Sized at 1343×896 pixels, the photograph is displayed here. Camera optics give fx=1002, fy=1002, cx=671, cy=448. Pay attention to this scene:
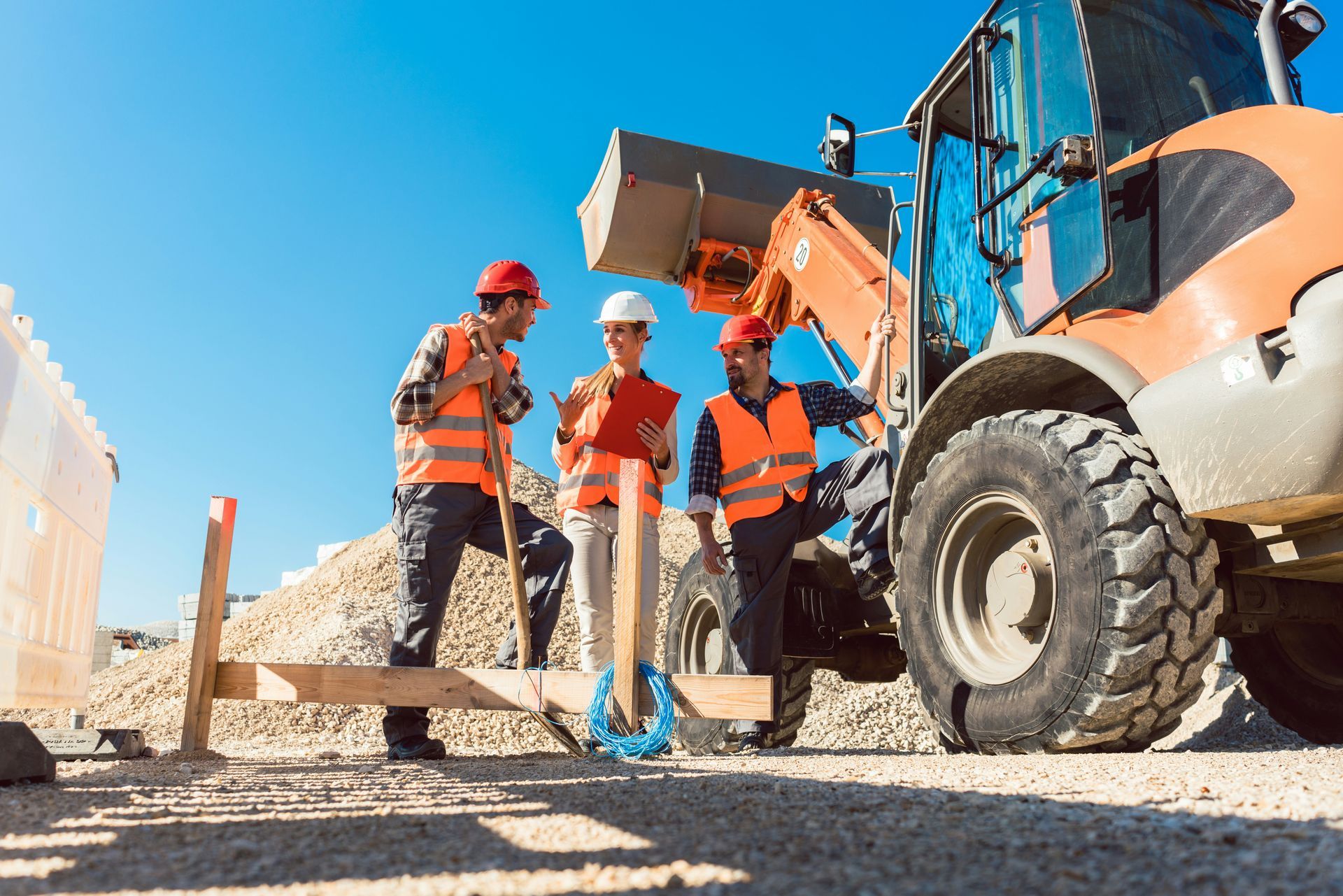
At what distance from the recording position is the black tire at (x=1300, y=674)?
397cm

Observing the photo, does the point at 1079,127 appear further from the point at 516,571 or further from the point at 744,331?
the point at 516,571

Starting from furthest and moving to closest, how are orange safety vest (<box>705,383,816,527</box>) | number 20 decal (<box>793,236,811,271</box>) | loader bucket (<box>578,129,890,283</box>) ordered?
loader bucket (<box>578,129,890,283</box>) → number 20 decal (<box>793,236,811,271</box>) → orange safety vest (<box>705,383,816,527</box>)

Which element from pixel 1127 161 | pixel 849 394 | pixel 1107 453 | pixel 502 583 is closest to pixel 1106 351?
pixel 1107 453

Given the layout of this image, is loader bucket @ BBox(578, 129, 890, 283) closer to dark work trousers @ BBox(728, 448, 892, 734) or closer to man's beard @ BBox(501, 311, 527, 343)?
man's beard @ BBox(501, 311, 527, 343)

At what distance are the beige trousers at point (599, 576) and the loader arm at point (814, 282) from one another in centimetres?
139

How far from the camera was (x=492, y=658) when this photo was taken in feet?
29.6

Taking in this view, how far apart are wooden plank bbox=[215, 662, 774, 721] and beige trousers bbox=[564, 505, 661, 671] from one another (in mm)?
562

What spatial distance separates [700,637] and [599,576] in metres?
1.45

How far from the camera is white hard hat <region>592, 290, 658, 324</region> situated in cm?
506

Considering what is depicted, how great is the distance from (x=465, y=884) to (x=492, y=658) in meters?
7.77

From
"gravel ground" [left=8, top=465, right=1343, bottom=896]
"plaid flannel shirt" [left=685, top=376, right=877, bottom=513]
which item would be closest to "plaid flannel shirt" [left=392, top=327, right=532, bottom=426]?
"plaid flannel shirt" [left=685, top=376, right=877, bottom=513]

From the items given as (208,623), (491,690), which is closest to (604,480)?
(491,690)

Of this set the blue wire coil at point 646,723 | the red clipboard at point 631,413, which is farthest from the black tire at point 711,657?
the blue wire coil at point 646,723

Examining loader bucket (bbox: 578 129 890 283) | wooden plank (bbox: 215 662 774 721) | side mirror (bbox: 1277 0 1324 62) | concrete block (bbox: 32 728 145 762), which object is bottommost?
concrete block (bbox: 32 728 145 762)
